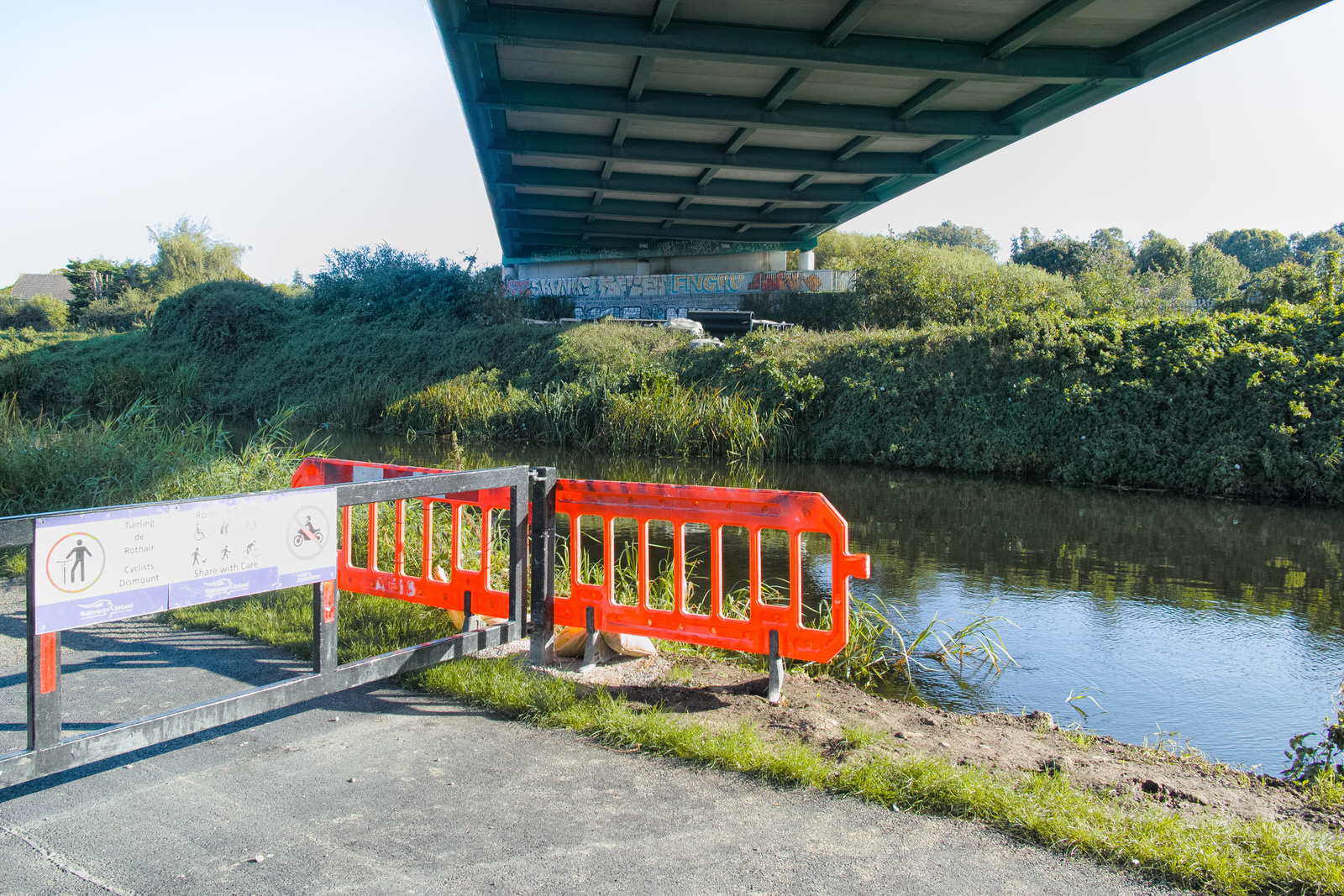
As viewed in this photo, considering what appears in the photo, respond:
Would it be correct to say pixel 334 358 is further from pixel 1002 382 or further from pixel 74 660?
pixel 74 660

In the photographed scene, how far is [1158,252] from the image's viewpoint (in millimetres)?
63844

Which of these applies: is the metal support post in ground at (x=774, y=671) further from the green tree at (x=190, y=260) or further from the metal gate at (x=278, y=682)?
the green tree at (x=190, y=260)

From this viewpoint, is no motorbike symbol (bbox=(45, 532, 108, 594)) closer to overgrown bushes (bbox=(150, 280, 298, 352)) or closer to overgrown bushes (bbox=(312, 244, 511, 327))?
overgrown bushes (bbox=(312, 244, 511, 327))

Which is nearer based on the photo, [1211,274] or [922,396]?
[922,396]

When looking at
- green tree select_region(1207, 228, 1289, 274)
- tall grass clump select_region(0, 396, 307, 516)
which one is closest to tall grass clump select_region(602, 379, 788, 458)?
tall grass clump select_region(0, 396, 307, 516)

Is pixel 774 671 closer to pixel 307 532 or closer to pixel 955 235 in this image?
pixel 307 532

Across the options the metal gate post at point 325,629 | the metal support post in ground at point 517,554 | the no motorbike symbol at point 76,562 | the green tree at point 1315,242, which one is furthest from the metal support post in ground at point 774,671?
the green tree at point 1315,242

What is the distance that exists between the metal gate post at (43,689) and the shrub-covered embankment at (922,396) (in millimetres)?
10160

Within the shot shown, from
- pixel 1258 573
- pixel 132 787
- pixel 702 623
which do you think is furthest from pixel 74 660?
pixel 1258 573

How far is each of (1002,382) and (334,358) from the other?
2607 cm

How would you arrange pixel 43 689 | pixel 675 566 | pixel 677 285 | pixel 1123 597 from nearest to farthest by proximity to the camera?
pixel 43 689 → pixel 675 566 → pixel 1123 597 → pixel 677 285

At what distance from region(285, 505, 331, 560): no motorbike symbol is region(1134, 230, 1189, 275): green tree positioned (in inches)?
2555

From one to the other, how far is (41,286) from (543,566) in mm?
117856

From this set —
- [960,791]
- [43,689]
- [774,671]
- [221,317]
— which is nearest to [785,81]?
[774,671]
